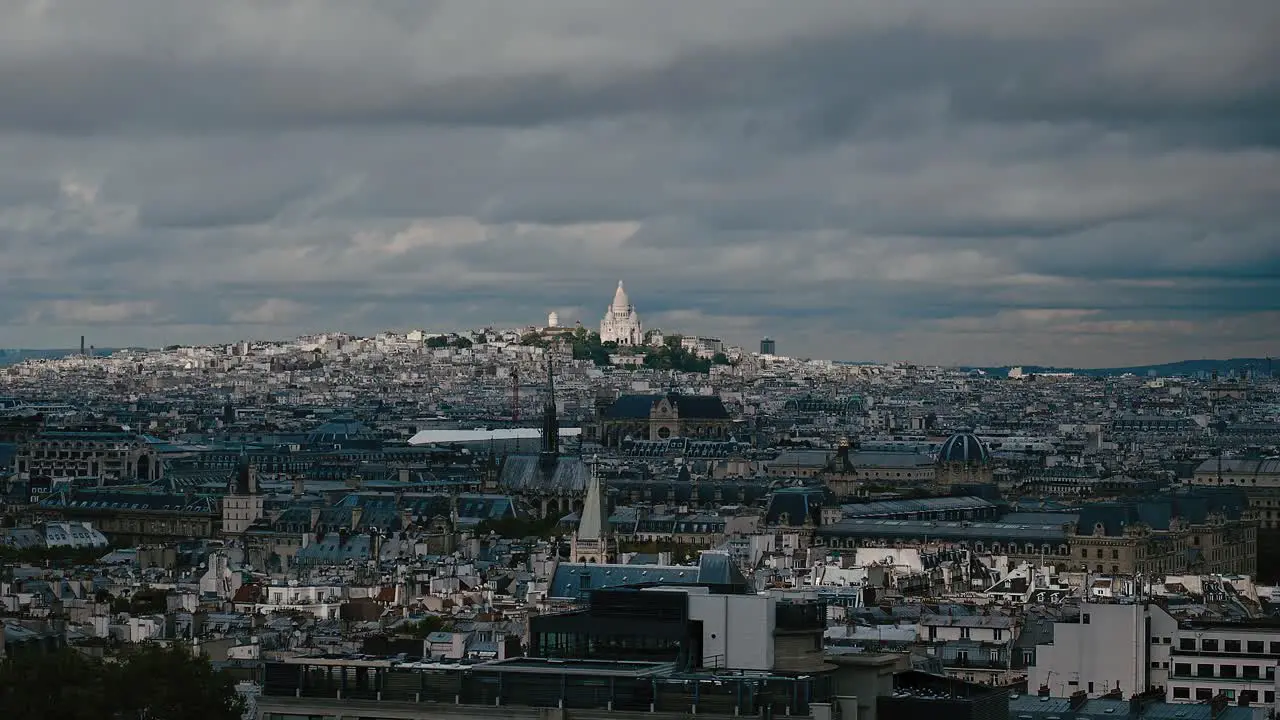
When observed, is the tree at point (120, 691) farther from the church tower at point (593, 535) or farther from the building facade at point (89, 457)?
the building facade at point (89, 457)

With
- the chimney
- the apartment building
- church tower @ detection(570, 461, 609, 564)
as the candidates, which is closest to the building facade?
church tower @ detection(570, 461, 609, 564)

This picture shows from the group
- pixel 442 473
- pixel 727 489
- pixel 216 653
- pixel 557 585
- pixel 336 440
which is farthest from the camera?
pixel 336 440

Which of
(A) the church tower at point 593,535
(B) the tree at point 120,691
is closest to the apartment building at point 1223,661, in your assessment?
(B) the tree at point 120,691

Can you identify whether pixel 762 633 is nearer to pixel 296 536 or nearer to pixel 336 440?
pixel 296 536

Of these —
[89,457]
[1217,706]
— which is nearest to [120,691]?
[1217,706]

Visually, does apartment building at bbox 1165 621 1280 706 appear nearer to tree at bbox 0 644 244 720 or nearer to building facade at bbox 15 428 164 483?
tree at bbox 0 644 244 720

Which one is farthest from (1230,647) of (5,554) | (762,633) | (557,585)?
(5,554)
